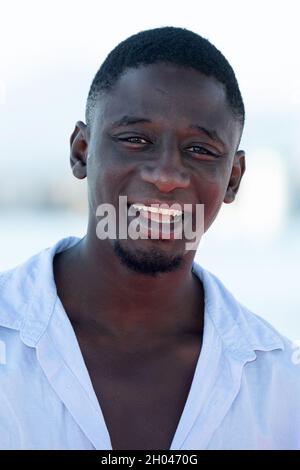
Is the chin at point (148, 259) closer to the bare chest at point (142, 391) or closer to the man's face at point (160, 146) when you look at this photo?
the man's face at point (160, 146)

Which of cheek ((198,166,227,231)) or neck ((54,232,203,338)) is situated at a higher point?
cheek ((198,166,227,231))

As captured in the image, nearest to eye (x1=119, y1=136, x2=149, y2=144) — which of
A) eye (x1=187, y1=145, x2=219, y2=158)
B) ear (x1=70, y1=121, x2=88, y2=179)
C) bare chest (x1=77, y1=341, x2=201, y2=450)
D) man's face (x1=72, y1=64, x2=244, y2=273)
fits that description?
man's face (x1=72, y1=64, x2=244, y2=273)

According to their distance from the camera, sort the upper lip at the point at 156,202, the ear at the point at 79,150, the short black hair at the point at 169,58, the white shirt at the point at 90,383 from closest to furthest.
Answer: the white shirt at the point at 90,383
the upper lip at the point at 156,202
the short black hair at the point at 169,58
the ear at the point at 79,150

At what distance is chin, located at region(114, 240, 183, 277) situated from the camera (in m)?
2.36

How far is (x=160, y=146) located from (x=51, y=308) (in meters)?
0.57

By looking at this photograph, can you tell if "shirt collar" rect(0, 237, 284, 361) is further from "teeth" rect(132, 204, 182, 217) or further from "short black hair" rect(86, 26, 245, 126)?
"short black hair" rect(86, 26, 245, 126)

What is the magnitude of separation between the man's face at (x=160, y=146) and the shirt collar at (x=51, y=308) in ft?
0.85

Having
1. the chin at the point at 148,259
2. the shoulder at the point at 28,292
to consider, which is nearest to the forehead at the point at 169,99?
the chin at the point at 148,259

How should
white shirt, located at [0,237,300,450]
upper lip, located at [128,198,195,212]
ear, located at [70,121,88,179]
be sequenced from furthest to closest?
ear, located at [70,121,88,179] < upper lip, located at [128,198,195,212] < white shirt, located at [0,237,300,450]

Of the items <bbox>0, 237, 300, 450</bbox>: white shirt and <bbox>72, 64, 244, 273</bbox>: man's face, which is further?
<bbox>72, 64, 244, 273</bbox>: man's face

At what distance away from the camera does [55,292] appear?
246 cm

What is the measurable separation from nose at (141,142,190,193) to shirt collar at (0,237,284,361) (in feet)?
1.54

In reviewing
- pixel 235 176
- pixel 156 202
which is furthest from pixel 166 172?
pixel 235 176

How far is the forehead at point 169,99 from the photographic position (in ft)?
7.65
